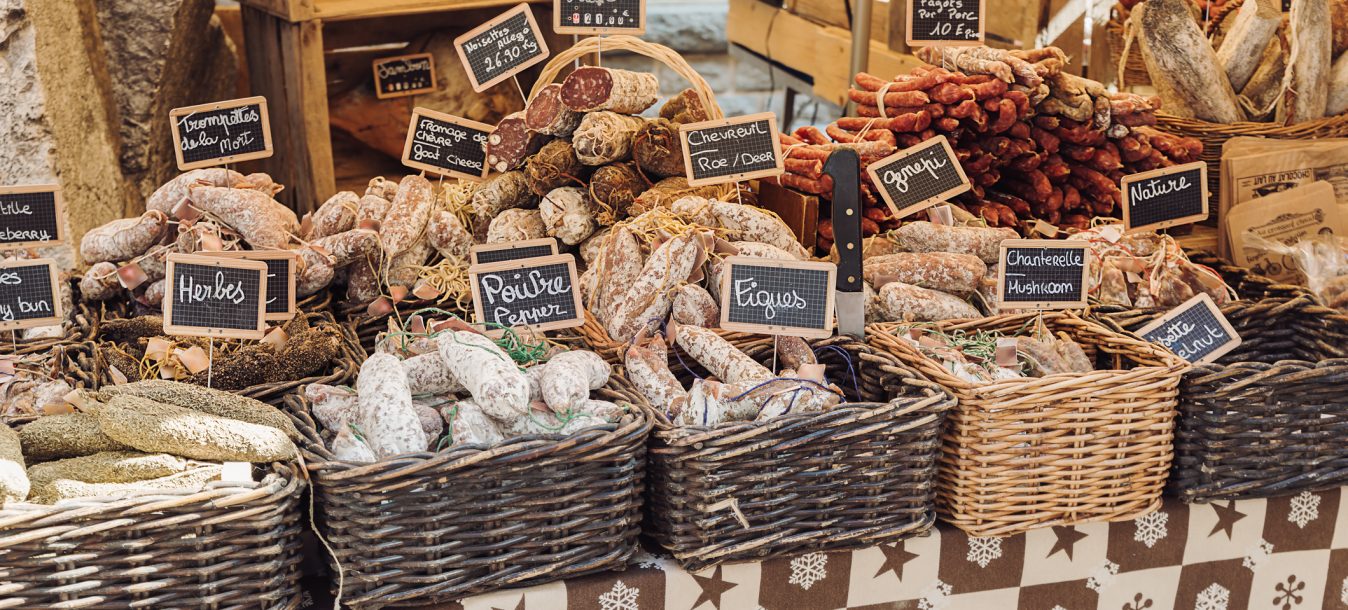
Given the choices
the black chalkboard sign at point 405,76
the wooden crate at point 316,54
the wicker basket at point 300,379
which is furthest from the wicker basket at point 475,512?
the black chalkboard sign at point 405,76

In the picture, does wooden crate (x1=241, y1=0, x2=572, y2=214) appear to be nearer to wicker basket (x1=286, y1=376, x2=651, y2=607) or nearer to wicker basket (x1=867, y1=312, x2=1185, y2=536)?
wicker basket (x1=286, y1=376, x2=651, y2=607)

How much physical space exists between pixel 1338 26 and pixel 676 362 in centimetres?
208

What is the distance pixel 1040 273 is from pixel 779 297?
50cm

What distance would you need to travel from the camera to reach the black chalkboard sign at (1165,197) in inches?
91.5

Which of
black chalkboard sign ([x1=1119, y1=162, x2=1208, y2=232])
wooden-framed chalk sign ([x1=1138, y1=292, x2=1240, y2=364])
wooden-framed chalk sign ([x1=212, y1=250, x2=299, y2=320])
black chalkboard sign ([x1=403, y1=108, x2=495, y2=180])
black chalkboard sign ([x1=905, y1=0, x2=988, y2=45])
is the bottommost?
wooden-framed chalk sign ([x1=1138, y1=292, x2=1240, y2=364])

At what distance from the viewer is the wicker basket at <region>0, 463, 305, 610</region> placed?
1.33m

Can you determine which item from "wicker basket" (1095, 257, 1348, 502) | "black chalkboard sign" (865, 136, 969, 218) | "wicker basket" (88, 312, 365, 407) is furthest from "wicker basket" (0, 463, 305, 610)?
"wicker basket" (1095, 257, 1348, 502)

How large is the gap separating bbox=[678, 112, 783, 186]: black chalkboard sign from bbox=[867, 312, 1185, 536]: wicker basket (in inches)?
21.8

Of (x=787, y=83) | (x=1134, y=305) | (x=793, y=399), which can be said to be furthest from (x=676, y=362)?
(x=787, y=83)

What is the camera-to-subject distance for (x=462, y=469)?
1479 mm

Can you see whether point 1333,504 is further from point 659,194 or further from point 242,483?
point 242,483

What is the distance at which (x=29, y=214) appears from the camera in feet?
6.78

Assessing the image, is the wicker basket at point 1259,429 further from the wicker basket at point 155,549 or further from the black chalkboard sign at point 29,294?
the black chalkboard sign at point 29,294

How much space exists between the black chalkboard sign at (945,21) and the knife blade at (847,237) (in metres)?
0.86
